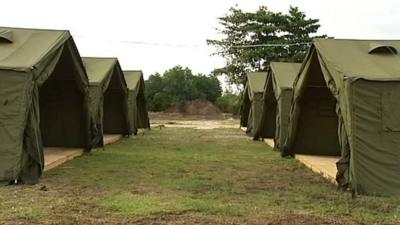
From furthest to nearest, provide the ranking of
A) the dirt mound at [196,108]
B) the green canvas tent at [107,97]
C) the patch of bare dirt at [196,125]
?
the dirt mound at [196,108] < the patch of bare dirt at [196,125] < the green canvas tent at [107,97]

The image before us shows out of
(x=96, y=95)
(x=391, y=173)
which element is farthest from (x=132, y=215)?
(x=96, y=95)

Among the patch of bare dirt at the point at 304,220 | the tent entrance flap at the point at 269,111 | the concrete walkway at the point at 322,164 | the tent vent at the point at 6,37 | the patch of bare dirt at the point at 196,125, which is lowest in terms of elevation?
the patch of bare dirt at the point at 196,125

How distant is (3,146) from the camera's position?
8281 millimetres

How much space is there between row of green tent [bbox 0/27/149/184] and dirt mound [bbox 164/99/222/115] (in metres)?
30.3

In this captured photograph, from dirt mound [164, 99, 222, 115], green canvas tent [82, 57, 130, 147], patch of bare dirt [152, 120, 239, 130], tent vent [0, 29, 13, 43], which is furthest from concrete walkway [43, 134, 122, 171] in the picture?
dirt mound [164, 99, 222, 115]

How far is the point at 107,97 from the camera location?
63.3 feet

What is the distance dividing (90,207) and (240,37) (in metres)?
37.0

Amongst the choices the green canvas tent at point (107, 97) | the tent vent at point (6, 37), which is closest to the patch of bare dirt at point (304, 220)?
the tent vent at point (6, 37)

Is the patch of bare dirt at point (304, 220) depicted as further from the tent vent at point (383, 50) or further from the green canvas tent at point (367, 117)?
the tent vent at point (383, 50)

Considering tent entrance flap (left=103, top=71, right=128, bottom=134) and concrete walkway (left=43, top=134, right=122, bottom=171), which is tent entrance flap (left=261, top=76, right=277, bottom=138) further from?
concrete walkway (left=43, top=134, right=122, bottom=171)

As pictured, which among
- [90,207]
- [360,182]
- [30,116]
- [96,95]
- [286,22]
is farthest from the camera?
[286,22]

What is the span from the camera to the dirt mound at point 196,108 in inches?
1982

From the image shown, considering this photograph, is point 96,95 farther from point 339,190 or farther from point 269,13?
point 269,13

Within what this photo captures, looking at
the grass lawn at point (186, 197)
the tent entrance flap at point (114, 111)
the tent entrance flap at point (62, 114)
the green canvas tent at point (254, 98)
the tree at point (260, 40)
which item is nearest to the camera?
the grass lawn at point (186, 197)
